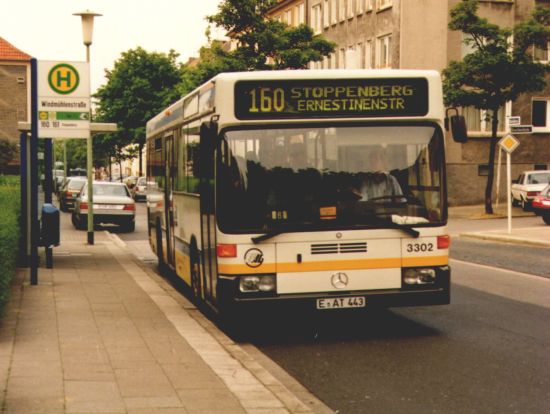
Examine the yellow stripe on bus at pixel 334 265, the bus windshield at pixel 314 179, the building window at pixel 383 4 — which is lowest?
the yellow stripe on bus at pixel 334 265

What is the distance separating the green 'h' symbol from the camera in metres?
16.5

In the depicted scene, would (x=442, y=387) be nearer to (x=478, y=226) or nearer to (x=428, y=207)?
(x=428, y=207)

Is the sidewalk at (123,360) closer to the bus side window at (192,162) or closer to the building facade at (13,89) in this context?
the bus side window at (192,162)

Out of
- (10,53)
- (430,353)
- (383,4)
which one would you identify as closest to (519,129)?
(430,353)

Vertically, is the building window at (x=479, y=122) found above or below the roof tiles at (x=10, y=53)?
below

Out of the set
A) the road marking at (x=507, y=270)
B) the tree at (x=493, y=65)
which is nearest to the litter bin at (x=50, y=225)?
the road marking at (x=507, y=270)

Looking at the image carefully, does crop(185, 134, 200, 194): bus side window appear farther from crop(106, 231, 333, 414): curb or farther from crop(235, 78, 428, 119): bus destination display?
crop(235, 78, 428, 119): bus destination display

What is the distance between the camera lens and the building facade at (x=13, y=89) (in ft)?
331

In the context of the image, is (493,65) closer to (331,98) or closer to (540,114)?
(540,114)

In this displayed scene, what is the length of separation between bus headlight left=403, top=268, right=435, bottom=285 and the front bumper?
5cm

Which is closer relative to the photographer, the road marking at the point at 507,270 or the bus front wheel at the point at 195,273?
the bus front wheel at the point at 195,273

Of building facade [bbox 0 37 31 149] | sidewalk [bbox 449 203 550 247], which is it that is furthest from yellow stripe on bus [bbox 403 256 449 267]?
building facade [bbox 0 37 31 149]

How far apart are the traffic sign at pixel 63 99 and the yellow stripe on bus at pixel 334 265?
7030mm

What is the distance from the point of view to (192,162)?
1297cm
